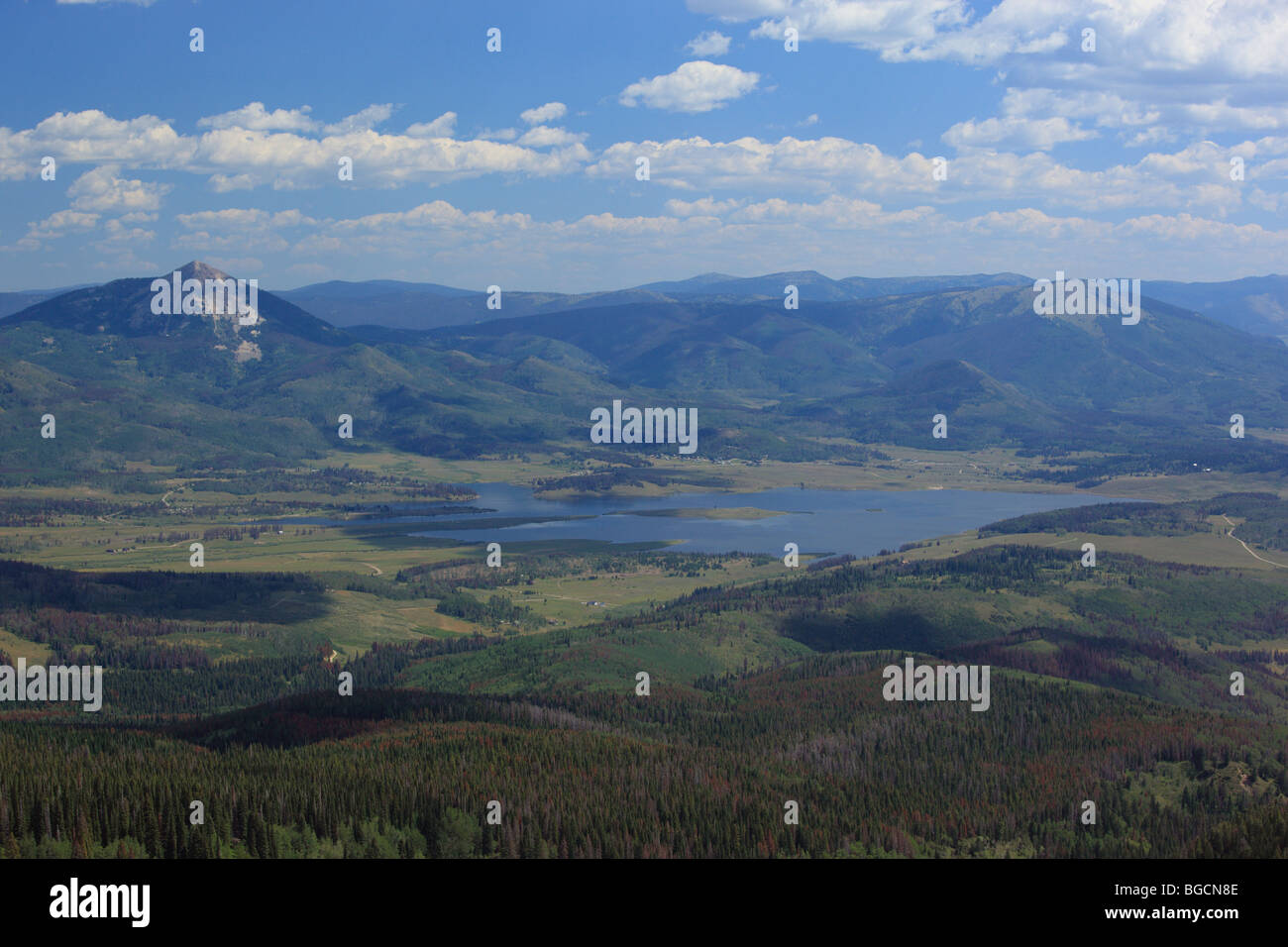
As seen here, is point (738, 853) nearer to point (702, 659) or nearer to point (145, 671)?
point (702, 659)

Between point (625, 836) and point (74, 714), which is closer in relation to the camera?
point (625, 836)

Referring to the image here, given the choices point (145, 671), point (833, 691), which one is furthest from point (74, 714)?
point (833, 691)
